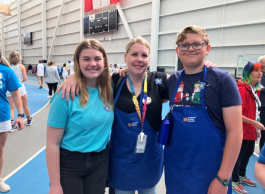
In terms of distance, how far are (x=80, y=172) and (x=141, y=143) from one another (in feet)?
1.66

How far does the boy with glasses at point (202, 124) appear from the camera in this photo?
4.00ft

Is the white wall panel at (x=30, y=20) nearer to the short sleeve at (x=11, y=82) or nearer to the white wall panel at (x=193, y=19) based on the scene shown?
the white wall panel at (x=193, y=19)

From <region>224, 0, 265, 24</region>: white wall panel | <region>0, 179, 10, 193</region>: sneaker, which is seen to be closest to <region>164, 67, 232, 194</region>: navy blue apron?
<region>0, 179, 10, 193</region>: sneaker

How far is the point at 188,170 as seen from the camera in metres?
1.37

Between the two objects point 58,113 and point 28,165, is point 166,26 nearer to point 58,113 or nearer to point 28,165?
point 28,165

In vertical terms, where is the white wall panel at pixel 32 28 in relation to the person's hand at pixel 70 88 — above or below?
above

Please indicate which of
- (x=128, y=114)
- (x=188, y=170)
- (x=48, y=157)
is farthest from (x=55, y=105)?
(x=188, y=170)

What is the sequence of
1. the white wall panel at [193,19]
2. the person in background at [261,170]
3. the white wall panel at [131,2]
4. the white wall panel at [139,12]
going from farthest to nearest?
the white wall panel at [131,2]
the white wall panel at [139,12]
the white wall panel at [193,19]
the person in background at [261,170]

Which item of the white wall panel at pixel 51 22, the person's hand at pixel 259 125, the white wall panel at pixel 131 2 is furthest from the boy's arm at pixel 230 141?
the white wall panel at pixel 51 22

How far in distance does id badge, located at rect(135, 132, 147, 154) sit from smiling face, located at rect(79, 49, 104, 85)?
58 centimetres

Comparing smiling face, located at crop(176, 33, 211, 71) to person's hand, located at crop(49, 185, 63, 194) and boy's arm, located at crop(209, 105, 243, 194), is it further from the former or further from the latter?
person's hand, located at crop(49, 185, 63, 194)

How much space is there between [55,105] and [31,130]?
4.04m

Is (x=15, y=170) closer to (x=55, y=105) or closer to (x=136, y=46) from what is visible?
(x=55, y=105)

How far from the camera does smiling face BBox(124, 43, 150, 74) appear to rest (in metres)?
1.55
